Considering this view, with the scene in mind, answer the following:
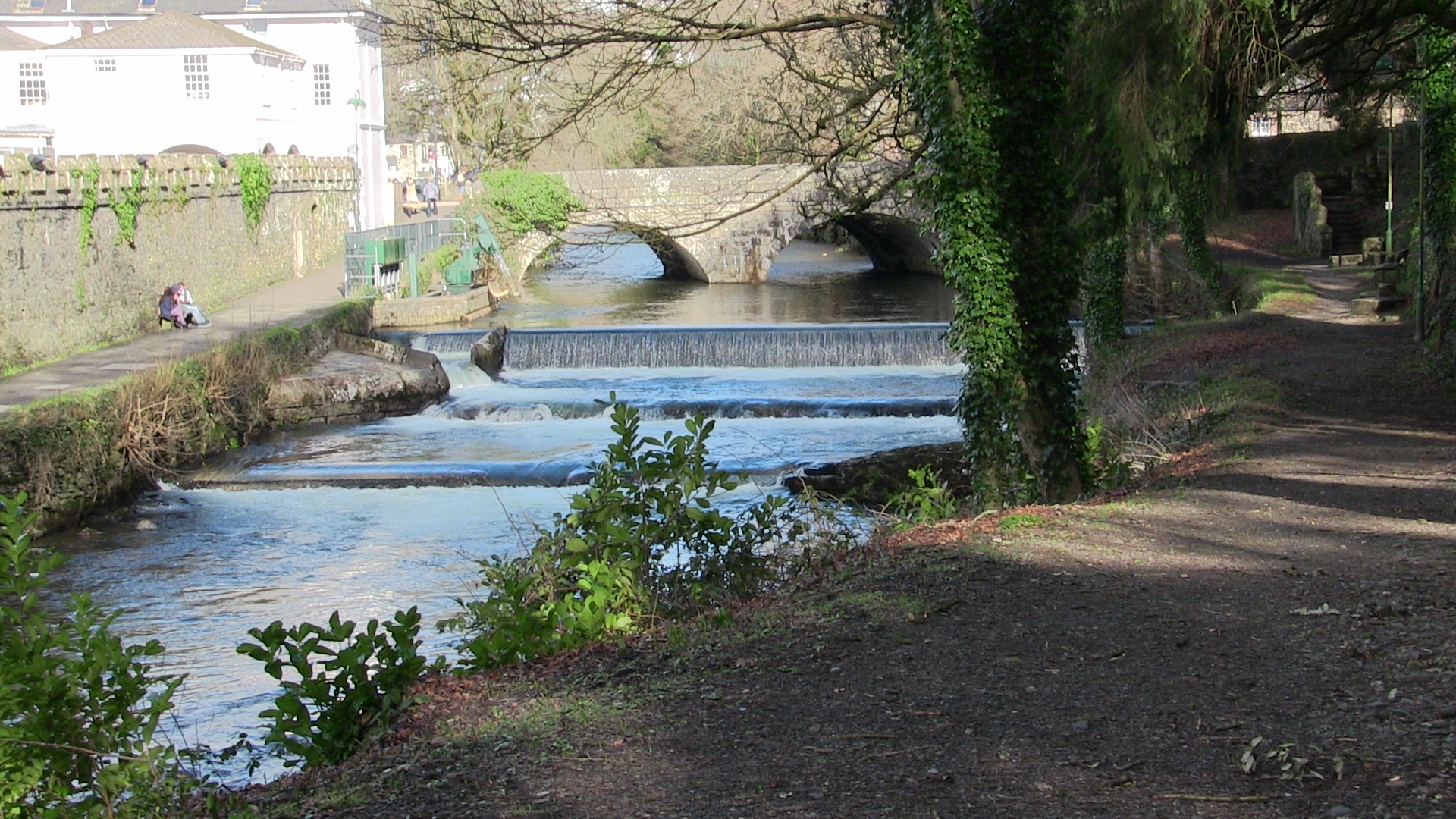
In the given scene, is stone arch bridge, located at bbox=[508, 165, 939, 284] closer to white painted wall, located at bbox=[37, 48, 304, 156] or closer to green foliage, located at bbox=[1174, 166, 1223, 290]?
green foliage, located at bbox=[1174, 166, 1223, 290]

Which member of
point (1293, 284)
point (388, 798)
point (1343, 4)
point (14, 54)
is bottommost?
point (388, 798)

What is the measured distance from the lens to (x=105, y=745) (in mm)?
4953

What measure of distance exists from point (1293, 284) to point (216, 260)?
63.8 ft

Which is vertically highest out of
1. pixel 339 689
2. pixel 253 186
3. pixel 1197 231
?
pixel 253 186

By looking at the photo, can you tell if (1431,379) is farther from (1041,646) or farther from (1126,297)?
(1126,297)

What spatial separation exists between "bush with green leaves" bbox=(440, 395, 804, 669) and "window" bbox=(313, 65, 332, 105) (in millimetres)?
46999

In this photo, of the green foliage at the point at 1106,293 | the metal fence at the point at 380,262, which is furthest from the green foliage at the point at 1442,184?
the metal fence at the point at 380,262

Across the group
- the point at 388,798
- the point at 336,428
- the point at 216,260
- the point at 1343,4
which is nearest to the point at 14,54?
the point at 216,260

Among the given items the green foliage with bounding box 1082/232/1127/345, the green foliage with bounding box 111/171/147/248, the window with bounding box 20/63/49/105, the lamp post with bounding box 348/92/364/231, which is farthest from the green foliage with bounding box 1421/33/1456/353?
the window with bounding box 20/63/49/105

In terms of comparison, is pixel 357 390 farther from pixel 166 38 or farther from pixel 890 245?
pixel 166 38

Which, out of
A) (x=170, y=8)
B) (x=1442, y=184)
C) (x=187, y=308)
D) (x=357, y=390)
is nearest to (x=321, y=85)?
(x=170, y=8)

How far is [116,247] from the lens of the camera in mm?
21688

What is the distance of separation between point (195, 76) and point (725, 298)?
23119 mm

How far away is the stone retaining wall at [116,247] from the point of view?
733 inches
